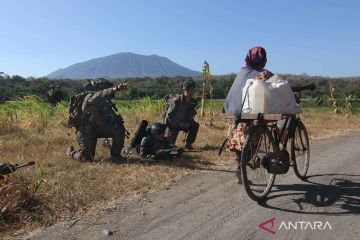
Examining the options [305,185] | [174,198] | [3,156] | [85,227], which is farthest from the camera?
[3,156]

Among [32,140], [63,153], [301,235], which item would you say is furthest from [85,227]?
[32,140]

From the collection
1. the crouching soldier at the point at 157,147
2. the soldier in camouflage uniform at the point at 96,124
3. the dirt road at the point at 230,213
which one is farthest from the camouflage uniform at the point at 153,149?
the dirt road at the point at 230,213

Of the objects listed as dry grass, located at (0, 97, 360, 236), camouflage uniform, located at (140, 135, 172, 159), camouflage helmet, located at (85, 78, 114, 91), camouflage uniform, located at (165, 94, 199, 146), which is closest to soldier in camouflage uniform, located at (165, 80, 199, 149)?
camouflage uniform, located at (165, 94, 199, 146)

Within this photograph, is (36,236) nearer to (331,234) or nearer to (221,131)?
(331,234)

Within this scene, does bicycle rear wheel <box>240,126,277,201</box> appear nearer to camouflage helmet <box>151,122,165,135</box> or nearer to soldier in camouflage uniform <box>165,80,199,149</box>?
camouflage helmet <box>151,122,165,135</box>

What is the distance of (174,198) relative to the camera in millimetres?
6203

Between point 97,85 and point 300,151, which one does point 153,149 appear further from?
point 300,151

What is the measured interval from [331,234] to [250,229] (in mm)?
816

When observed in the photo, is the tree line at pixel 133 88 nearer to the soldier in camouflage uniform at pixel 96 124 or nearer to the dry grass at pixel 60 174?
the dry grass at pixel 60 174

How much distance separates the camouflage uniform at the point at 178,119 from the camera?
1013 centimetres

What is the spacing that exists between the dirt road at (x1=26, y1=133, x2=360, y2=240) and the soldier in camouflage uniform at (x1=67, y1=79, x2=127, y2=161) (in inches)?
73.6

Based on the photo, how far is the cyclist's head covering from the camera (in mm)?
6331

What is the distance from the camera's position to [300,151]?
7062mm

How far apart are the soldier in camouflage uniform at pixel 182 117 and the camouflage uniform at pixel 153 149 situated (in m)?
1.06
